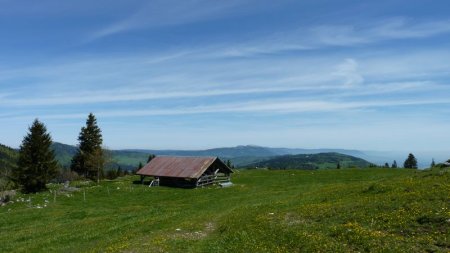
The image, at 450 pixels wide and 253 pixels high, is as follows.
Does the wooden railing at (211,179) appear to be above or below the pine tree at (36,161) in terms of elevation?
below

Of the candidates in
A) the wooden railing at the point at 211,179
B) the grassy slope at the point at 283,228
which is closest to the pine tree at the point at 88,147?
the wooden railing at the point at 211,179


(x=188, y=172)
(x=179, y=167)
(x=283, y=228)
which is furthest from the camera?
(x=179, y=167)

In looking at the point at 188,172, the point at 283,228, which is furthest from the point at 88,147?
the point at 283,228

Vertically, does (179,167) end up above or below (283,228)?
above

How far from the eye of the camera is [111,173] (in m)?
111

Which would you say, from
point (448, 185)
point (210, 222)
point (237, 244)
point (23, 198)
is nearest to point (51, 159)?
point (23, 198)

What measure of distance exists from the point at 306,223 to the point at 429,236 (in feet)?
23.0

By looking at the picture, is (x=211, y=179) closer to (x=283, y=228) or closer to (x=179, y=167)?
(x=179, y=167)

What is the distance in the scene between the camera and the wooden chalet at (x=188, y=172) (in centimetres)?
6669

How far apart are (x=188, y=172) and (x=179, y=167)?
11.7 feet

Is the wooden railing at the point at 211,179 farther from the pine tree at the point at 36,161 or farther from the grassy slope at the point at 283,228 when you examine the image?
the grassy slope at the point at 283,228

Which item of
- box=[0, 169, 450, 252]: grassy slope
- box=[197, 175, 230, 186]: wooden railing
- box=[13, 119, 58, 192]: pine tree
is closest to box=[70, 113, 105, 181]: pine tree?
box=[13, 119, 58, 192]: pine tree

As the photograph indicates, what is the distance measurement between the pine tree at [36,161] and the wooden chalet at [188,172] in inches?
623

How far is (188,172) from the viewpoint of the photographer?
219 ft
